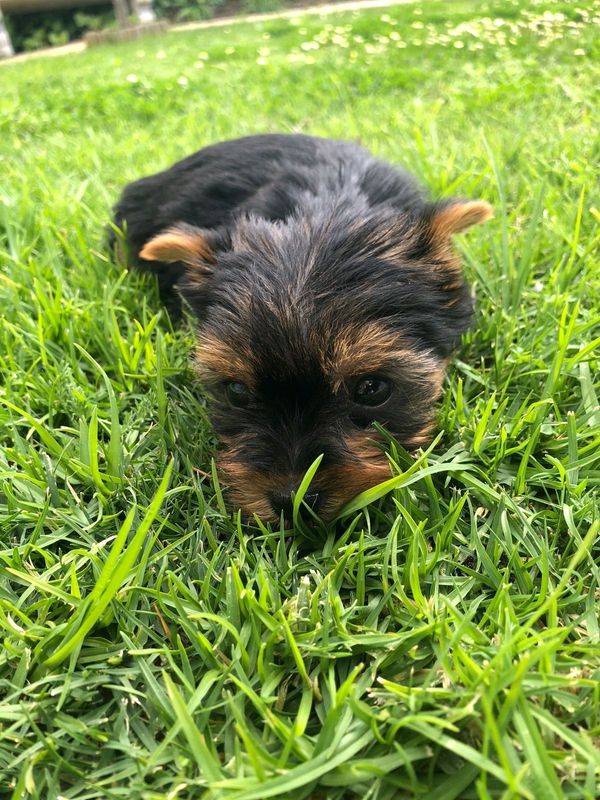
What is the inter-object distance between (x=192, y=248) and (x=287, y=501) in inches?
50.1

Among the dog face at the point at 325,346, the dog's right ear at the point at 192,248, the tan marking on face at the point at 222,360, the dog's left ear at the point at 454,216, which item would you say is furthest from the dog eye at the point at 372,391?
the dog's right ear at the point at 192,248

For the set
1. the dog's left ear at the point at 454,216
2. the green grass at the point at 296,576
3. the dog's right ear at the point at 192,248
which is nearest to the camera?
the green grass at the point at 296,576

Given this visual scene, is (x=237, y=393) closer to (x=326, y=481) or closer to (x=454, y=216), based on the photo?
(x=326, y=481)

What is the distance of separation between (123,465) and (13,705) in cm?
95

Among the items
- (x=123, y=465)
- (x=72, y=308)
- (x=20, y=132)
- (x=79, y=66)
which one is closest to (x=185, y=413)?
(x=123, y=465)

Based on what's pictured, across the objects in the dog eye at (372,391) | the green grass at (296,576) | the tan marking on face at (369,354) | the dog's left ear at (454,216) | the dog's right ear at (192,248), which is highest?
the dog's right ear at (192,248)

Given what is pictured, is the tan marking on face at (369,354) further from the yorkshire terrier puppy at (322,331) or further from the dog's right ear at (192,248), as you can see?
the dog's right ear at (192,248)

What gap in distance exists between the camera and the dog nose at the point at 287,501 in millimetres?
2037

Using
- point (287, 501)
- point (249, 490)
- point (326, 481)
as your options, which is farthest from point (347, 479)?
point (249, 490)

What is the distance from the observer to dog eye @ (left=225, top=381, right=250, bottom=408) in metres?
2.34

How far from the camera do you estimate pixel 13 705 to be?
161 cm

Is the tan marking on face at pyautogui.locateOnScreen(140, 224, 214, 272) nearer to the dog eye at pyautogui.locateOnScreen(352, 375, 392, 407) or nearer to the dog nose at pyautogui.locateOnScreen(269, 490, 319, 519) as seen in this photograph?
the dog eye at pyautogui.locateOnScreen(352, 375, 392, 407)

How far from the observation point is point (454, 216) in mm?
2564

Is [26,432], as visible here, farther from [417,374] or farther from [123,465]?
[417,374]
